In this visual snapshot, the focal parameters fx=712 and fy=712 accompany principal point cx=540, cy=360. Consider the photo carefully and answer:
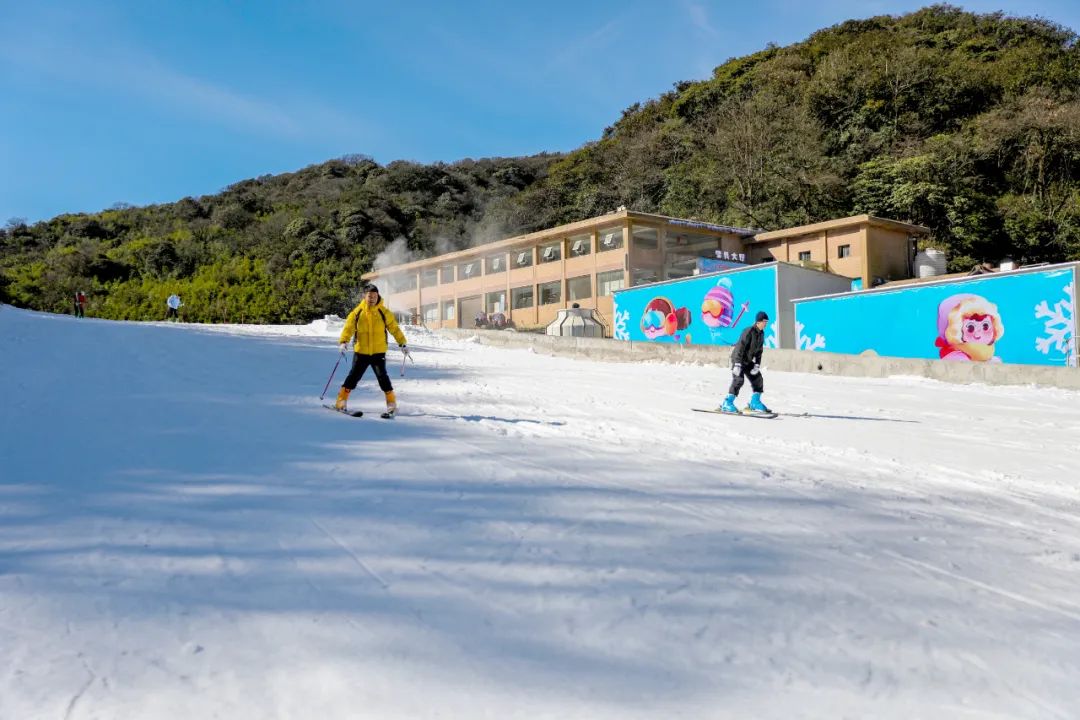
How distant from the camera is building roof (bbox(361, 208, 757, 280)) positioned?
3738cm

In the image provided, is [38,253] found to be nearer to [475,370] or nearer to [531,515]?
[475,370]

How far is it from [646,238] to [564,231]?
16.1ft

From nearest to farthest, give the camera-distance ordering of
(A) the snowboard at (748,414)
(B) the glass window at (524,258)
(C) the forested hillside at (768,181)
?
(A) the snowboard at (748,414) < (C) the forested hillside at (768,181) < (B) the glass window at (524,258)

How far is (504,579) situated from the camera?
3574 millimetres

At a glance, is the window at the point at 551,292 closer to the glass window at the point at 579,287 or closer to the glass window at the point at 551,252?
the glass window at the point at 579,287

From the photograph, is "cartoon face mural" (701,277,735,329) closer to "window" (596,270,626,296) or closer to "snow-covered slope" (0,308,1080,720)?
"window" (596,270,626,296)

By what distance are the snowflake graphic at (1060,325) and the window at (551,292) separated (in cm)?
2517

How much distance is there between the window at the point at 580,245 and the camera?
40166 mm

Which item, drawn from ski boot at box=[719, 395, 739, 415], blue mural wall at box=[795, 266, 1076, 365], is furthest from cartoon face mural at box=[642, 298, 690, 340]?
ski boot at box=[719, 395, 739, 415]

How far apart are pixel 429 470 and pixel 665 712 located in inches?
136

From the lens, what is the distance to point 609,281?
3878 centimetres

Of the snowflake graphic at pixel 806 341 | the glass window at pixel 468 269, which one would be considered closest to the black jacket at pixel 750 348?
the snowflake graphic at pixel 806 341

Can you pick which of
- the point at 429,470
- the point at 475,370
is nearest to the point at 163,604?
the point at 429,470

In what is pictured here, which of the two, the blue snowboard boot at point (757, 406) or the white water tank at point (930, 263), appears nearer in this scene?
the blue snowboard boot at point (757, 406)
